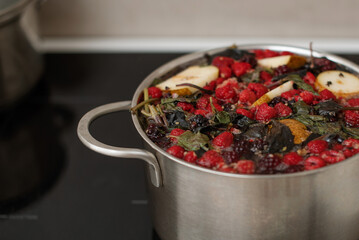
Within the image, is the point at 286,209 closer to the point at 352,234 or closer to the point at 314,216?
the point at 314,216

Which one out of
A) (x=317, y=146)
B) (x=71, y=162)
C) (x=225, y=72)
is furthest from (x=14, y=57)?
(x=317, y=146)

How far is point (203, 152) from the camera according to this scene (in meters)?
1.15

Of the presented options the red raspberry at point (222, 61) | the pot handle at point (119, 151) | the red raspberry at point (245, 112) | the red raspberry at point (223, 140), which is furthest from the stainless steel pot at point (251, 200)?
the red raspberry at point (222, 61)

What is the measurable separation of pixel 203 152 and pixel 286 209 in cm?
22

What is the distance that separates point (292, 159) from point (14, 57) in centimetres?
100

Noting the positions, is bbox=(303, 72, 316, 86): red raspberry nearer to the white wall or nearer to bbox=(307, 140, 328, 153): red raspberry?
bbox=(307, 140, 328, 153): red raspberry

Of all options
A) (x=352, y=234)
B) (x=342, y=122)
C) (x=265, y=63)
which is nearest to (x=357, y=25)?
(x=265, y=63)

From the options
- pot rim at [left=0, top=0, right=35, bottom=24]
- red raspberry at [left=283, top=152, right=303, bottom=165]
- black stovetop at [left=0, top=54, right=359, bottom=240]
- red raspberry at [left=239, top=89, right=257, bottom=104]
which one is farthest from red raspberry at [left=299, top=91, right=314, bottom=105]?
pot rim at [left=0, top=0, right=35, bottom=24]

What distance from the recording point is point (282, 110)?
1256 mm

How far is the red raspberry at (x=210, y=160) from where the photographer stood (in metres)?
1.11

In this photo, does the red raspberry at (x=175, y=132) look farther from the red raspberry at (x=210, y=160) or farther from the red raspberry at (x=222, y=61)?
the red raspberry at (x=222, y=61)

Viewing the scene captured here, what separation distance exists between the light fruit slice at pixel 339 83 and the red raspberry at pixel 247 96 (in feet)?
0.58

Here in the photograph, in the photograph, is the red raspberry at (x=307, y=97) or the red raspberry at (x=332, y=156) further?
the red raspberry at (x=307, y=97)

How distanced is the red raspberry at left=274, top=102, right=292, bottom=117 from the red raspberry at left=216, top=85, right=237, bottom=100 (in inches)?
4.9
